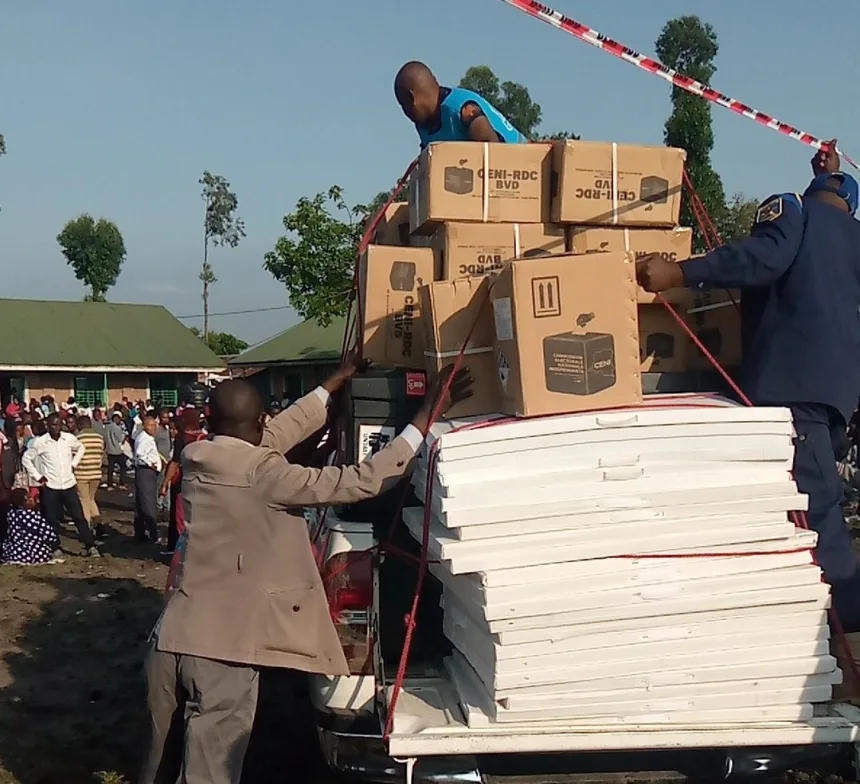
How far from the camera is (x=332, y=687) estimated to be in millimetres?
3547

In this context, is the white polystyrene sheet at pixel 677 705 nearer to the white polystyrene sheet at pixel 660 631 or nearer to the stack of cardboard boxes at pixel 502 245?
the white polystyrene sheet at pixel 660 631

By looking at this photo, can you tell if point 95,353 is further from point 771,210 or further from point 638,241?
point 771,210

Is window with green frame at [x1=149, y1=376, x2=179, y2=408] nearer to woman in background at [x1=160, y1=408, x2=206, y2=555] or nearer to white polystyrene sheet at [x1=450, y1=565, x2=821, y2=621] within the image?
woman in background at [x1=160, y1=408, x2=206, y2=555]

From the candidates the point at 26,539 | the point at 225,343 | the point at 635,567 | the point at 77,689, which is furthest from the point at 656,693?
the point at 225,343

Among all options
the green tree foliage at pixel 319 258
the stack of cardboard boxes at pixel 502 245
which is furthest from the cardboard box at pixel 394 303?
the green tree foliage at pixel 319 258

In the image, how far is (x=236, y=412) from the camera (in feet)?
11.5

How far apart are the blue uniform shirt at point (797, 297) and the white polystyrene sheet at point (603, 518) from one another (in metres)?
0.71

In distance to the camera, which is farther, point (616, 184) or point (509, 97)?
point (509, 97)

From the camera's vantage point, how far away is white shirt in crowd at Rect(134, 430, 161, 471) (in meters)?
12.6

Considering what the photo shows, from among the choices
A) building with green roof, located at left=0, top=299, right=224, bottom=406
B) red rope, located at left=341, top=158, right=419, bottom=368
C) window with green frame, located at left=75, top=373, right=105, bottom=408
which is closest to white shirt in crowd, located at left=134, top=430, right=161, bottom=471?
red rope, located at left=341, top=158, right=419, bottom=368

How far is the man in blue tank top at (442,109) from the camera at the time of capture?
513 cm

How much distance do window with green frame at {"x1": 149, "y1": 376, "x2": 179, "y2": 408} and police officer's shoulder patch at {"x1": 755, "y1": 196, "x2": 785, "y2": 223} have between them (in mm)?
35184

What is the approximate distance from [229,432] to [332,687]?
38.7 inches

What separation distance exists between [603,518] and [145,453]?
34.3ft
